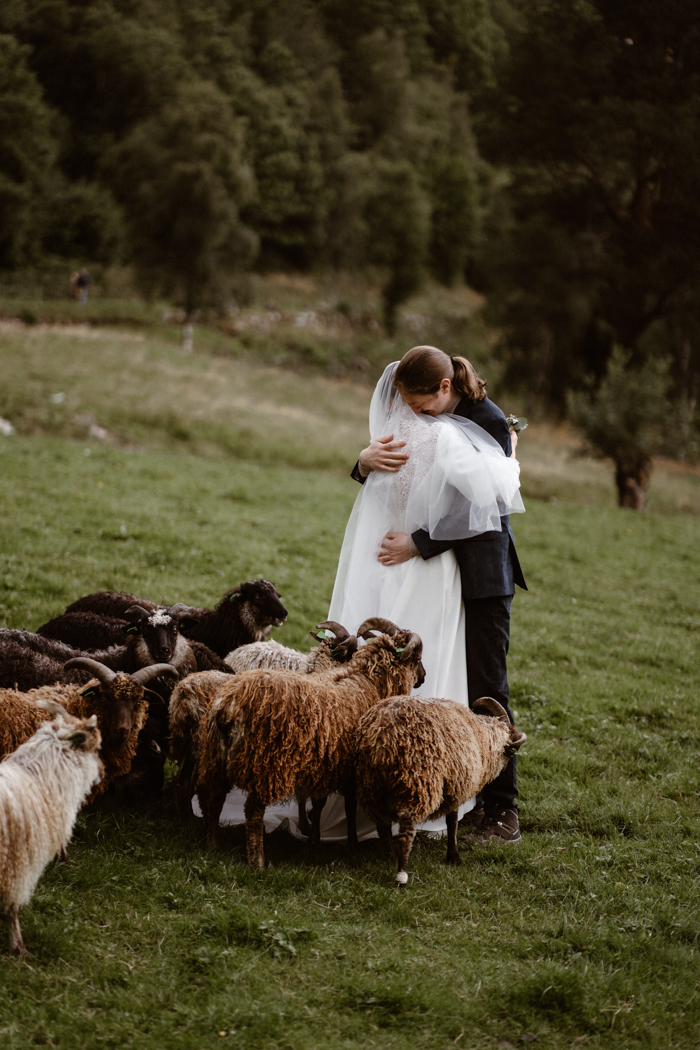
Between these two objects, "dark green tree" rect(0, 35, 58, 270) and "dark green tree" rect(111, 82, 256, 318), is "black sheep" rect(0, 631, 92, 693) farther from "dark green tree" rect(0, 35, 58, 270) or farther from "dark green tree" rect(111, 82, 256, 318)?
"dark green tree" rect(0, 35, 58, 270)

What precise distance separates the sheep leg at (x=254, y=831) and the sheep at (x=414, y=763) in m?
0.65

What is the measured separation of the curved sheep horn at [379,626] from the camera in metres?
5.65

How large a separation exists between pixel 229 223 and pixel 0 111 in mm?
15470

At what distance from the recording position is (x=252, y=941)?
4418mm

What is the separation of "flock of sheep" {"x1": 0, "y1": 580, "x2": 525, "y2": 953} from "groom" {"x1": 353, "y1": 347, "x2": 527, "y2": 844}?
0.35 metres

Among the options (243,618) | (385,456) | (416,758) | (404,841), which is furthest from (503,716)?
(243,618)

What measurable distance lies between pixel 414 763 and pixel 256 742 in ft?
3.16

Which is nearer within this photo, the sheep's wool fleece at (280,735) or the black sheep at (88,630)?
the sheep's wool fleece at (280,735)

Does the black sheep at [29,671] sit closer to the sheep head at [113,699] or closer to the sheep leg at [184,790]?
the sheep head at [113,699]

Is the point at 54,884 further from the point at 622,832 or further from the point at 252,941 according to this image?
the point at 622,832

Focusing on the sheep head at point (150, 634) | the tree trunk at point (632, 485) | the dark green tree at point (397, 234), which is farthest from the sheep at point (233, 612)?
the dark green tree at point (397, 234)

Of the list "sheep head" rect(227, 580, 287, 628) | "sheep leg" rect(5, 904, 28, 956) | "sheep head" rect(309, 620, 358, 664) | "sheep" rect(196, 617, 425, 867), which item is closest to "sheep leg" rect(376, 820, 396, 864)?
"sheep" rect(196, 617, 425, 867)

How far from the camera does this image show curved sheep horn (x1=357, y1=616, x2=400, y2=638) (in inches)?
222

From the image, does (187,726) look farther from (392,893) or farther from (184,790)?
(392,893)
